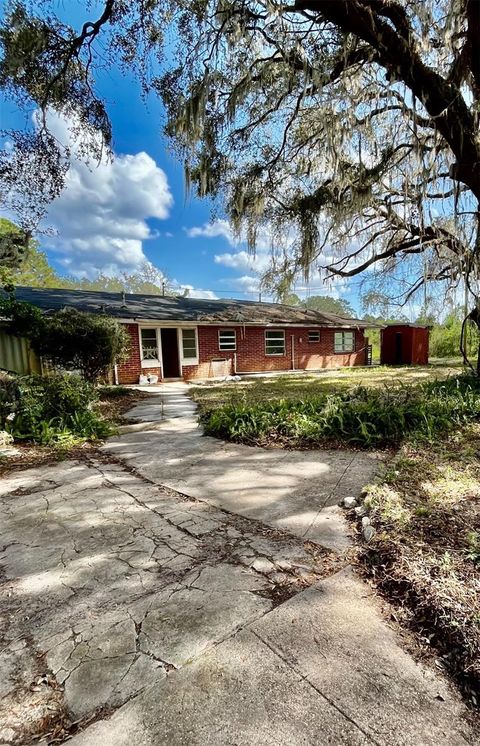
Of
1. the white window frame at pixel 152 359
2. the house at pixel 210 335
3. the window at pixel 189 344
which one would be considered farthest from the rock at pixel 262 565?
the window at pixel 189 344

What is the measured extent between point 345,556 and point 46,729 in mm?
1651

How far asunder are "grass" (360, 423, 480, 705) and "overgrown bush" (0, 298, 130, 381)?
6823 millimetres

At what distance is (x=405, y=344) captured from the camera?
18359mm

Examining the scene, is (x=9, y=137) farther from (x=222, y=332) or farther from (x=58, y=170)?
(x=222, y=332)

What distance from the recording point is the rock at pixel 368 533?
231 cm

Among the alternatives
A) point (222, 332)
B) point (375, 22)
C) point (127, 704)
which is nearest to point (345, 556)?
point (127, 704)

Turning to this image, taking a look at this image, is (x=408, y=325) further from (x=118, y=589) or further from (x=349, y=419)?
(x=118, y=589)

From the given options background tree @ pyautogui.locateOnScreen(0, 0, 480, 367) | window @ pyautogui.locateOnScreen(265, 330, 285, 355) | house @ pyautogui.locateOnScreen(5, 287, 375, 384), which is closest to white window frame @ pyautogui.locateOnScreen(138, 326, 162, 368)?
house @ pyautogui.locateOnScreen(5, 287, 375, 384)

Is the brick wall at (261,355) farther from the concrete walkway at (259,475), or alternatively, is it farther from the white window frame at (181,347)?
the concrete walkway at (259,475)

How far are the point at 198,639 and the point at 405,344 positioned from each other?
19.2 meters

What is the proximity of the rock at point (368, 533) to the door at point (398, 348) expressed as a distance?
17910 millimetres

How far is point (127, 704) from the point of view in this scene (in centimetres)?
125

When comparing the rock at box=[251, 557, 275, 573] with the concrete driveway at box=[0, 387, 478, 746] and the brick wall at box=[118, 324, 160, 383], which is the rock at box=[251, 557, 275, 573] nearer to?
the concrete driveway at box=[0, 387, 478, 746]

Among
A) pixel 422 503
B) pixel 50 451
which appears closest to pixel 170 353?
pixel 50 451
